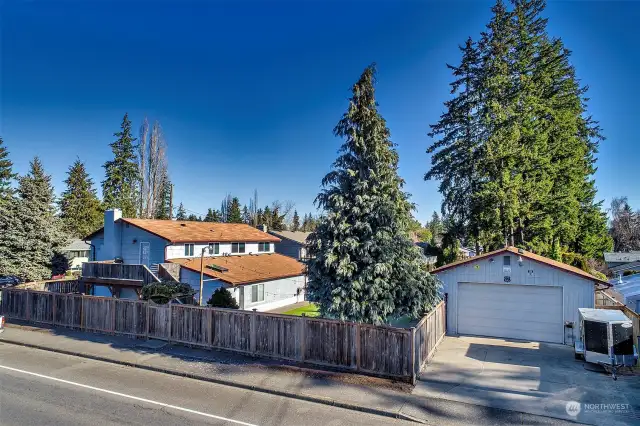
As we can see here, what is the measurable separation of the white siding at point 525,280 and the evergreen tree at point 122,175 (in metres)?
47.7

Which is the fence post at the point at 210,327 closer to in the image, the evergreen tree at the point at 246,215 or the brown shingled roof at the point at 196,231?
the brown shingled roof at the point at 196,231

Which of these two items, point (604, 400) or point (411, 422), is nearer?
point (411, 422)

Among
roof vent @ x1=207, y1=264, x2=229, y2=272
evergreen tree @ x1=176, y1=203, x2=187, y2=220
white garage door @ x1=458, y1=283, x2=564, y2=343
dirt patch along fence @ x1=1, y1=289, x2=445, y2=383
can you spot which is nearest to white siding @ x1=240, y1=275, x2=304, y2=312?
roof vent @ x1=207, y1=264, x2=229, y2=272

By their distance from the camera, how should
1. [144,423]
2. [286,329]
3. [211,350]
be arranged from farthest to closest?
[211,350] < [286,329] < [144,423]

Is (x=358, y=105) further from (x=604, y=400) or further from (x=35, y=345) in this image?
(x=35, y=345)

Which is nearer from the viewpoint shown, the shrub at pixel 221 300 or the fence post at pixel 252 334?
the fence post at pixel 252 334

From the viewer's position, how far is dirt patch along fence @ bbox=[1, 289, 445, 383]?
10453mm

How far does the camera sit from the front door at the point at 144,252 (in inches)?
974

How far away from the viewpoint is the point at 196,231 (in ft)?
91.5

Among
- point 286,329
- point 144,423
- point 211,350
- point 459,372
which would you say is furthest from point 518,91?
point 144,423

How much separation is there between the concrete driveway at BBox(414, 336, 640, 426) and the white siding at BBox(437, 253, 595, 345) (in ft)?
5.63

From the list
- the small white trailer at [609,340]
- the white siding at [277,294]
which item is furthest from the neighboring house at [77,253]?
the small white trailer at [609,340]

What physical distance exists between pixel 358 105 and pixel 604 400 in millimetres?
10538

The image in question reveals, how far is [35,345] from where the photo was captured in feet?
45.3
